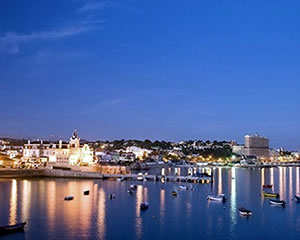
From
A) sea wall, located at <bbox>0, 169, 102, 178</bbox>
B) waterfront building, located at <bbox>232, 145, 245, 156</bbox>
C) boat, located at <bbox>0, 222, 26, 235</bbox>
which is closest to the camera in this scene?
boat, located at <bbox>0, 222, 26, 235</bbox>

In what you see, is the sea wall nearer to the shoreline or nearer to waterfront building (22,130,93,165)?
the shoreline

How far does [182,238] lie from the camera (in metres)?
25.4

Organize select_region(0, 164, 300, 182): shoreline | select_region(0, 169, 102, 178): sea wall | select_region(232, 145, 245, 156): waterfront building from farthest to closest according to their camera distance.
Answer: select_region(232, 145, 245, 156): waterfront building, select_region(0, 169, 102, 178): sea wall, select_region(0, 164, 300, 182): shoreline

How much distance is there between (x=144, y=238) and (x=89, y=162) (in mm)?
50218

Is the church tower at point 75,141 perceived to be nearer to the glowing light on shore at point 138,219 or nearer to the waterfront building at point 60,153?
the waterfront building at point 60,153

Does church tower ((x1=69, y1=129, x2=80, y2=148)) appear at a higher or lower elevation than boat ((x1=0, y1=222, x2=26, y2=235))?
higher

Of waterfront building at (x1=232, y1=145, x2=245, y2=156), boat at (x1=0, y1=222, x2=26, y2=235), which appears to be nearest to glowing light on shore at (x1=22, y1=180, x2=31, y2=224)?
boat at (x1=0, y1=222, x2=26, y2=235)

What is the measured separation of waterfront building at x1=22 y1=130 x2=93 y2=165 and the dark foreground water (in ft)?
82.9

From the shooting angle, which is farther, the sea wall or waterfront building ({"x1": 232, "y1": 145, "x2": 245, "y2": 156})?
waterfront building ({"x1": 232, "y1": 145, "x2": 245, "y2": 156})

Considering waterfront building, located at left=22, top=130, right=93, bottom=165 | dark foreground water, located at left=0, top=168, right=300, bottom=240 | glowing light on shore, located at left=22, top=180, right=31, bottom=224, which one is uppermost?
waterfront building, located at left=22, top=130, right=93, bottom=165

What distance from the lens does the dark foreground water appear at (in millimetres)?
26188

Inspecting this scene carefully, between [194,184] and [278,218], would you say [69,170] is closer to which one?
[194,184]

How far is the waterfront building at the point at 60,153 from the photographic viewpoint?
71812 mm

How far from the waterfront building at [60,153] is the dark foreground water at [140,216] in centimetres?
2527
